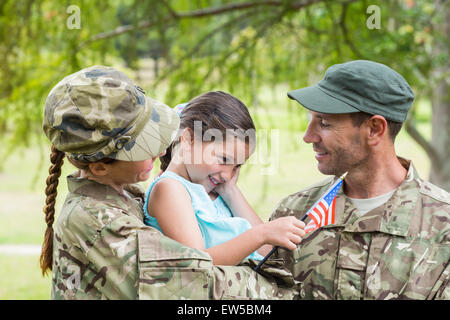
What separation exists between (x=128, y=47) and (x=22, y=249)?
225 inches

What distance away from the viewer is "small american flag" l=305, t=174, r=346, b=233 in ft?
6.77

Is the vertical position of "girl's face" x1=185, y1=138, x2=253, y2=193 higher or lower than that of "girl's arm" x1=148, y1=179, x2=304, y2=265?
higher

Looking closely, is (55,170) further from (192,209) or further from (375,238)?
(375,238)

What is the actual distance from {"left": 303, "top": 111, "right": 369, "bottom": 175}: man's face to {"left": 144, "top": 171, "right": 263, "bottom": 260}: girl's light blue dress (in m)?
0.40

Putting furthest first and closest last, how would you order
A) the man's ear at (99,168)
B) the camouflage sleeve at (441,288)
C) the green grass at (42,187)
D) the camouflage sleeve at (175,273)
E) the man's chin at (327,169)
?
the green grass at (42,187) → the man's chin at (327,169) → the camouflage sleeve at (441,288) → the man's ear at (99,168) → the camouflage sleeve at (175,273)

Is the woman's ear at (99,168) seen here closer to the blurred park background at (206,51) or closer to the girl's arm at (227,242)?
the girl's arm at (227,242)

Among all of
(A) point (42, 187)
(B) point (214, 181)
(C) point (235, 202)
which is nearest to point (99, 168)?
(B) point (214, 181)

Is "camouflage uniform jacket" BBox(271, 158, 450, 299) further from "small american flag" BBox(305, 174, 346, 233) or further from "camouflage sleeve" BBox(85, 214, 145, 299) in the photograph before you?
"camouflage sleeve" BBox(85, 214, 145, 299)

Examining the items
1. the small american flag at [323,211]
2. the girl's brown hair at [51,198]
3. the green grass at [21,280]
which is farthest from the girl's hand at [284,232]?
the green grass at [21,280]

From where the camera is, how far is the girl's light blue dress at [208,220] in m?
2.05

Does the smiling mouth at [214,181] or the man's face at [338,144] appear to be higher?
the man's face at [338,144]

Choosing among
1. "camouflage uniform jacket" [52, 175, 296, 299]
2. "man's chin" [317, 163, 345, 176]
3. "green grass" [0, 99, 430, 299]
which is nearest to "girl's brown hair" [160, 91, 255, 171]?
"man's chin" [317, 163, 345, 176]

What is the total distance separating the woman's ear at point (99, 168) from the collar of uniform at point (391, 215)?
907 mm

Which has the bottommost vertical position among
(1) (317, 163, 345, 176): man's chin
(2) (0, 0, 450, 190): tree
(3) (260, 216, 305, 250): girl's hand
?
(3) (260, 216, 305, 250): girl's hand
